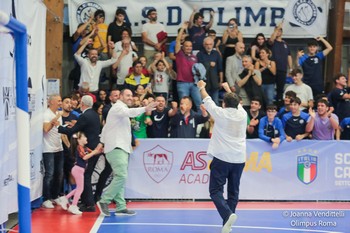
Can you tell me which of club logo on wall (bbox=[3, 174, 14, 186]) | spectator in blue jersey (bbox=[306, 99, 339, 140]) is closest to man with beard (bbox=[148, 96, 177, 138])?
spectator in blue jersey (bbox=[306, 99, 339, 140])

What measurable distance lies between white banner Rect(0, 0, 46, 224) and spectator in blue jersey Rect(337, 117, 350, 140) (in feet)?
20.5

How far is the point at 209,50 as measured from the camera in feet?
47.8

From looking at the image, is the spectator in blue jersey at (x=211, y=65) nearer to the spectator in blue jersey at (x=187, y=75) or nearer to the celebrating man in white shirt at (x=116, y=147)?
the spectator in blue jersey at (x=187, y=75)

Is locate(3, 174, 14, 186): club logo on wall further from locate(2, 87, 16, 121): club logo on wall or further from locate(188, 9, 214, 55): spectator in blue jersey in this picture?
locate(188, 9, 214, 55): spectator in blue jersey

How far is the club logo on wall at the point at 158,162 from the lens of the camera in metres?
12.1

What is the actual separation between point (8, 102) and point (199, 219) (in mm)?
3841

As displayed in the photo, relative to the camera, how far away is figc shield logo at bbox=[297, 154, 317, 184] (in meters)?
12.2

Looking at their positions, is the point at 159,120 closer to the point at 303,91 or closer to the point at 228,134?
the point at 228,134

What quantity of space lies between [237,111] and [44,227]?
3493mm

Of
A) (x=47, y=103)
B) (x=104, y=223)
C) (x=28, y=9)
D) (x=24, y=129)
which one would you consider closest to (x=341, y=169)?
(x=104, y=223)

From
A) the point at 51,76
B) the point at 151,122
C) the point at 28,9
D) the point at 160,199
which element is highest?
the point at 28,9

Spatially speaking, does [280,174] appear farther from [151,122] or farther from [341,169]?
[151,122]

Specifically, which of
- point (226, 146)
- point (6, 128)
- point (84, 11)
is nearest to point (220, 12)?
point (84, 11)

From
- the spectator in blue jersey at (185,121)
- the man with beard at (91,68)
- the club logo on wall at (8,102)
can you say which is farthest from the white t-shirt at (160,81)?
the club logo on wall at (8,102)
